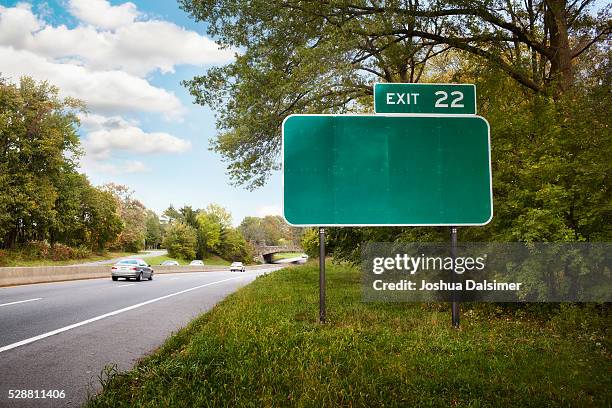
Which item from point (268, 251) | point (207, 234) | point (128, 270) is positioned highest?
point (207, 234)

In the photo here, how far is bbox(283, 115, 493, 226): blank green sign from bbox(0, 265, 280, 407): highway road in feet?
11.8

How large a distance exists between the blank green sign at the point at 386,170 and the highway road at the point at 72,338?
11.8 feet

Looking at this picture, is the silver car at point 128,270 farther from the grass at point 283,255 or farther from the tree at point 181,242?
the grass at point 283,255

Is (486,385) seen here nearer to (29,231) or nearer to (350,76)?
(350,76)

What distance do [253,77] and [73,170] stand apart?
54.8 m

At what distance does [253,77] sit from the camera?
14.4 meters

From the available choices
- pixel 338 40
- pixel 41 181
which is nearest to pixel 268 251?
pixel 41 181

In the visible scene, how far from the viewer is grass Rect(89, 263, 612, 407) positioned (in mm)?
4379

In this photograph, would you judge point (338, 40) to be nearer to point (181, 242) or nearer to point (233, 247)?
point (181, 242)

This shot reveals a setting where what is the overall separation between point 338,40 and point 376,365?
1073 centimetres

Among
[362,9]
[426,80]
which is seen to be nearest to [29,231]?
[426,80]

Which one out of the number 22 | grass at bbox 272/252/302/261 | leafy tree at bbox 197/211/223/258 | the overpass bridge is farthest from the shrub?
grass at bbox 272/252/302/261

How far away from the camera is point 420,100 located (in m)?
8.32

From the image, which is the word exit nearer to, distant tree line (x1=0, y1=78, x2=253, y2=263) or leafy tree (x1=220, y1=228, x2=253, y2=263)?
distant tree line (x1=0, y1=78, x2=253, y2=263)
